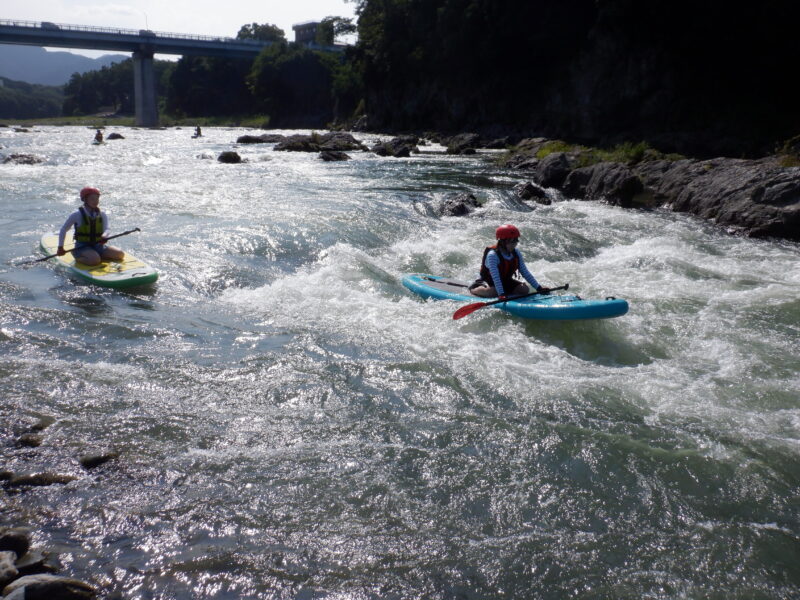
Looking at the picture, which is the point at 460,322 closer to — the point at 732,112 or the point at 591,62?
the point at 732,112

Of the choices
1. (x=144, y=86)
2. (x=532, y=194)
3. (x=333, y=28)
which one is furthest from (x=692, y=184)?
(x=333, y=28)

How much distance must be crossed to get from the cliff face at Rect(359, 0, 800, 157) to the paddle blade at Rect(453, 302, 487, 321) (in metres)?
16.3

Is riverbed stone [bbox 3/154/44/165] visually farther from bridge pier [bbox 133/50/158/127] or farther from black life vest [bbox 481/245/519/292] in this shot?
bridge pier [bbox 133/50/158/127]

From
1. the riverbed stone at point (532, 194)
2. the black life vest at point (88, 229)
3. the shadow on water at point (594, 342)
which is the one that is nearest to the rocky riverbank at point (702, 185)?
the riverbed stone at point (532, 194)

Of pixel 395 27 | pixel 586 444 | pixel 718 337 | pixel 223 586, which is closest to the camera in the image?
pixel 223 586

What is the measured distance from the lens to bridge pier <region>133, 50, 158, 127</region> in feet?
194

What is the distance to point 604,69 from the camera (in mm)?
29953

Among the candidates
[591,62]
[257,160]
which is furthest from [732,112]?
[257,160]

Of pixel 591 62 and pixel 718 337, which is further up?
pixel 591 62

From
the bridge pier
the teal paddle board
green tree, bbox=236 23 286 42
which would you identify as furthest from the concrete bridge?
the teal paddle board

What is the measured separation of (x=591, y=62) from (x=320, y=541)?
3203 centimetres

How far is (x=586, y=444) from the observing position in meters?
4.16

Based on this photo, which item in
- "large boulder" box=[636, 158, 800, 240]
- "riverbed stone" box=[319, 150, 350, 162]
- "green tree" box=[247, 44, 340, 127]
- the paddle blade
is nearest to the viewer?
the paddle blade

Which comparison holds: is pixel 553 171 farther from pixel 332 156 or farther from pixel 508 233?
pixel 508 233
